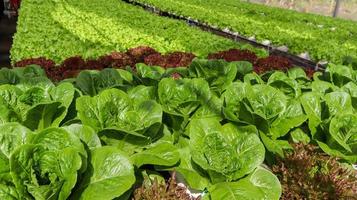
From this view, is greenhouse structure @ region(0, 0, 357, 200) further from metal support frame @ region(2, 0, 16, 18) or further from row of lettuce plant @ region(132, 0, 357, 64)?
metal support frame @ region(2, 0, 16, 18)

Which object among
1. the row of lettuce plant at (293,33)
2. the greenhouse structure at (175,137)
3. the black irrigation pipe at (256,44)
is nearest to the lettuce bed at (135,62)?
the row of lettuce plant at (293,33)

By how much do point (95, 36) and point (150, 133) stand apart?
605 centimetres

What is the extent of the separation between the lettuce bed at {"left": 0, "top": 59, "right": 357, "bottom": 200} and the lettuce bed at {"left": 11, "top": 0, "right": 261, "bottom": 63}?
320 centimetres

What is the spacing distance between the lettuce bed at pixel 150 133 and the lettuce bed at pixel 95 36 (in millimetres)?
3195

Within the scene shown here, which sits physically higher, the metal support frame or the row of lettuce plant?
the row of lettuce plant

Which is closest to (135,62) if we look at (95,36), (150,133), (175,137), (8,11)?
(95,36)

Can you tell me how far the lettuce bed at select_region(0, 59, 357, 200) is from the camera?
1.77 metres

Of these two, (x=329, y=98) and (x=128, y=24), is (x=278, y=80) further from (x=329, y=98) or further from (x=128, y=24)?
(x=128, y=24)

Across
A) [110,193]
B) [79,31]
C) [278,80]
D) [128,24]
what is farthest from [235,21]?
[110,193]

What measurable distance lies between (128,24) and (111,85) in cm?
672

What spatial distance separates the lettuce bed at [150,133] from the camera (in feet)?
5.81

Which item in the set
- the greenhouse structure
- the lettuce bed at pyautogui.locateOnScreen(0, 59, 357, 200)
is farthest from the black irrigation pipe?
the lettuce bed at pyautogui.locateOnScreen(0, 59, 357, 200)

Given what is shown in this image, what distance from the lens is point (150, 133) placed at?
90.7 inches

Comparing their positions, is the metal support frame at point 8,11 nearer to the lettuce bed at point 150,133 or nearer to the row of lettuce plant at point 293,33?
the row of lettuce plant at point 293,33
